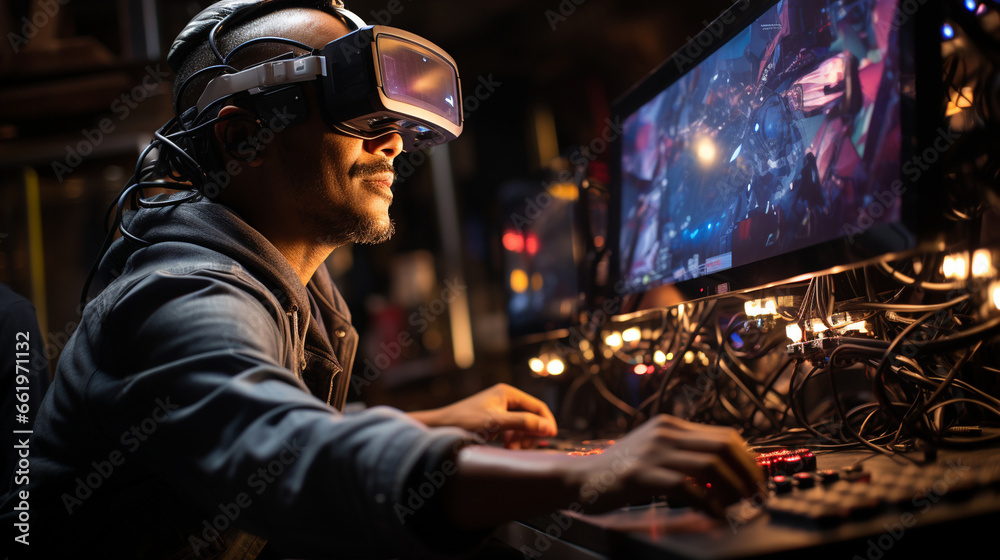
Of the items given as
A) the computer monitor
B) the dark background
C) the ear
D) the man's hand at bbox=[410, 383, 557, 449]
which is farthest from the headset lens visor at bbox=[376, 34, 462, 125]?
the dark background

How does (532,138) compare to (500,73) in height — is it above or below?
below

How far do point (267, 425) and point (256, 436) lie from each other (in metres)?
0.01

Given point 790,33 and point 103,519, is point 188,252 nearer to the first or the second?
point 103,519

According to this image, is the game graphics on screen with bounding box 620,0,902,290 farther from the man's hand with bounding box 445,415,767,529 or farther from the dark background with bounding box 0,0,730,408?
the dark background with bounding box 0,0,730,408

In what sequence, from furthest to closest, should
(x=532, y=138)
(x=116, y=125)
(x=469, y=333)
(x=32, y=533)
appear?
1. (x=469, y=333)
2. (x=532, y=138)
3. (x=116, y=125)
4. (x=32, y=533)

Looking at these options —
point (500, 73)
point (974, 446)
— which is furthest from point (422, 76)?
point (500, 73)

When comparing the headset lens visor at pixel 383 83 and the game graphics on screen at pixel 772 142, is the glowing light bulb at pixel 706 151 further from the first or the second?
the headset lens visor at pixel 383 83

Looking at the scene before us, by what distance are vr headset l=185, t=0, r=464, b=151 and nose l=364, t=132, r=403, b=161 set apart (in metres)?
0.05

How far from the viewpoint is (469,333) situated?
15.1 feet

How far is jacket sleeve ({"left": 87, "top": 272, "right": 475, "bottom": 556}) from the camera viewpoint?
1.63 ft

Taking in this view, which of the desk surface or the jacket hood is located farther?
the jacket hood

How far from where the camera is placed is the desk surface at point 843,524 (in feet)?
1.42

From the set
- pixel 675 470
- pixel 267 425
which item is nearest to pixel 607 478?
pixel 675 470

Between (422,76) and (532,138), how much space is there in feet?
9.79
